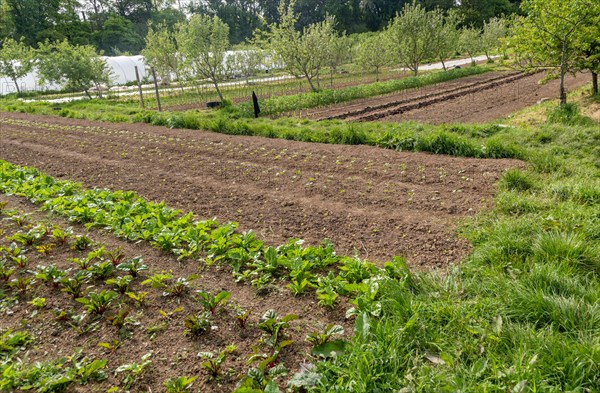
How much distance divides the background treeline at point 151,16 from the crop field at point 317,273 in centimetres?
4184

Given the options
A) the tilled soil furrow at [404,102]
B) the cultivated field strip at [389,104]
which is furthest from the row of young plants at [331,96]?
the tilled soil furrow at [404,102]

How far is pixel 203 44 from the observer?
59.1 ft

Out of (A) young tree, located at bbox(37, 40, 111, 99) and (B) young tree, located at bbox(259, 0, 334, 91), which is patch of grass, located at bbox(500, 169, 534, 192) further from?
(A) young tree, located at bbox(37, 40, 111, 99)

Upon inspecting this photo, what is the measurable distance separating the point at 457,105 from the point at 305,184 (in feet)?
38.5

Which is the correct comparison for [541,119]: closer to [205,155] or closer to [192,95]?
[205,155]

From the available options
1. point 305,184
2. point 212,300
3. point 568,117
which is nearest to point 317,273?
point 212,300

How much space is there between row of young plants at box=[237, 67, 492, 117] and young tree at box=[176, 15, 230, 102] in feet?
11.9

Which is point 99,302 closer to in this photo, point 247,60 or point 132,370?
point 132,370

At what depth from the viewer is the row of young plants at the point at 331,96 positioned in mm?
15984

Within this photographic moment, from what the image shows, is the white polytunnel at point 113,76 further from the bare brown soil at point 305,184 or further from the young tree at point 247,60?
the bare brown soil at point 305,184

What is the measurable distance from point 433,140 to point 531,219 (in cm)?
361

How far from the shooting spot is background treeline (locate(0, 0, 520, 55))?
50062 mm

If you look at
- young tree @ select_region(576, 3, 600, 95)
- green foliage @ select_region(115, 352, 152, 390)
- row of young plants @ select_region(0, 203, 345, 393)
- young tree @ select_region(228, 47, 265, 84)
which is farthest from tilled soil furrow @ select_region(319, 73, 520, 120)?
young tree @ select_region(228, 47, 265, 84)

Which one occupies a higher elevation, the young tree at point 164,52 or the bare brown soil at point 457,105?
the young tree at point 164,52
